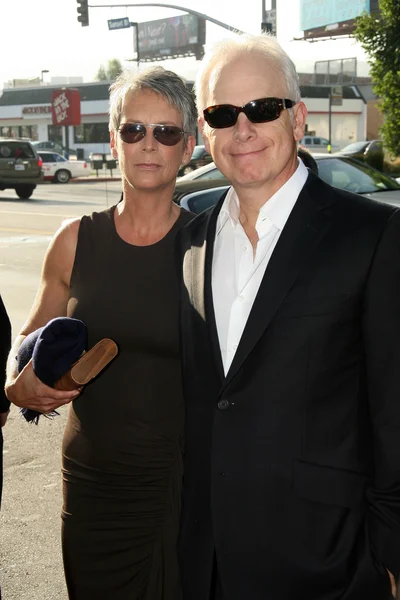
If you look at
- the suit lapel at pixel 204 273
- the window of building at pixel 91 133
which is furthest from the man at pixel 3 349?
the window of building at pixel 91 133

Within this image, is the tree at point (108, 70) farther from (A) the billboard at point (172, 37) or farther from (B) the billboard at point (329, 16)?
(B) the billboard at point (329, 16)

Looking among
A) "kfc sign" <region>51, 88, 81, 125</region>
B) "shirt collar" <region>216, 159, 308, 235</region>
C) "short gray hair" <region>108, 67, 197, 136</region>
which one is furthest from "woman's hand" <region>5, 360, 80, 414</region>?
"kfc sign" <region>51, 88, 81, 125</region>

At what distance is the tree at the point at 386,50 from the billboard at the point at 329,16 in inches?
2338

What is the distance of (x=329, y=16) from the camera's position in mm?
81438

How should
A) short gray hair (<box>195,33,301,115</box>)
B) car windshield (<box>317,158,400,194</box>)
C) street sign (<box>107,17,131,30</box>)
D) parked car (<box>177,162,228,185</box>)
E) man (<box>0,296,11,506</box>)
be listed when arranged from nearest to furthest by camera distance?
1. short gray hair (<box>195,33,301,115</box>)
2. man (<box>0,296,11,506</box>)
3. car windshield (<box>317,158,400,194</box>)
4. parked car (<box>177,162,228,185</box>)
5. street sign (<box>107,17,131,30</box>)

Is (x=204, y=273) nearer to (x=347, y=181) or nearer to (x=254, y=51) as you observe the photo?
(x=254, y=51)

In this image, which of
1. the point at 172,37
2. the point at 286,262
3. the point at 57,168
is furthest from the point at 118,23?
the point at 172,37

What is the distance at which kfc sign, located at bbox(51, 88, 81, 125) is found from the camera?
5909 centimetres

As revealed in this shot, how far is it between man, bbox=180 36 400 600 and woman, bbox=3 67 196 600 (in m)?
0.38

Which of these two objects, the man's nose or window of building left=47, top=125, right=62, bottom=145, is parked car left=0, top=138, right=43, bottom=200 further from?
window of building left=47, top=125, right=62, bottom=145

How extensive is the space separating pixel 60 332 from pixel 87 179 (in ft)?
128

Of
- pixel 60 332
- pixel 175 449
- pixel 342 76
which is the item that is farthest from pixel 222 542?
pixel 342 76

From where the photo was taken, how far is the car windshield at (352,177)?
11289mm

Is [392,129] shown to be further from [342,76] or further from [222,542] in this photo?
[342,76]
